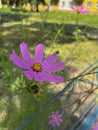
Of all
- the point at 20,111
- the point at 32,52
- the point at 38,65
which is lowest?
the point at 32,52

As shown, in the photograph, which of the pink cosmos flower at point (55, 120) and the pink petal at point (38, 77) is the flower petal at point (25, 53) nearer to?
the pink petal at point (38, 77)

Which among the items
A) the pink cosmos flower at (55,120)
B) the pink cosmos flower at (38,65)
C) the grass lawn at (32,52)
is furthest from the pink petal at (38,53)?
the pink cosmos flower at (55,120)

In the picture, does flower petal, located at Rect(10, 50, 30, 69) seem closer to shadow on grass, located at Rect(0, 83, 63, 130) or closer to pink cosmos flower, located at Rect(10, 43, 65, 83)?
pink cosmos flower, located at Rect(10, 43, 65, 83)

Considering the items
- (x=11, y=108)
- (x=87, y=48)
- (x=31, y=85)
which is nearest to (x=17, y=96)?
(x=11, y=108)

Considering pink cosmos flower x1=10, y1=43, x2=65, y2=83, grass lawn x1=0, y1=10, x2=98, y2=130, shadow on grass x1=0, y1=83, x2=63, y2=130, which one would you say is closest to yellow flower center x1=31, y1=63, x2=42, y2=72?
pink cosmos flower x1=10, y1=43, x2=65, y2=83

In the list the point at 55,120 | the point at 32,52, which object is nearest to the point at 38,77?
the point at 55,120

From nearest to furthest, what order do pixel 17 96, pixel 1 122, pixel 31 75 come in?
pixel 31 75 → pixel 1 122 → pixel 17 96

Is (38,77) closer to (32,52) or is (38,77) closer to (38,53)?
(38,53)

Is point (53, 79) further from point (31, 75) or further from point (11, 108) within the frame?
point (11, 108)

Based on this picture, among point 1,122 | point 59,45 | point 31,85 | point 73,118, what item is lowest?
point 59,45
